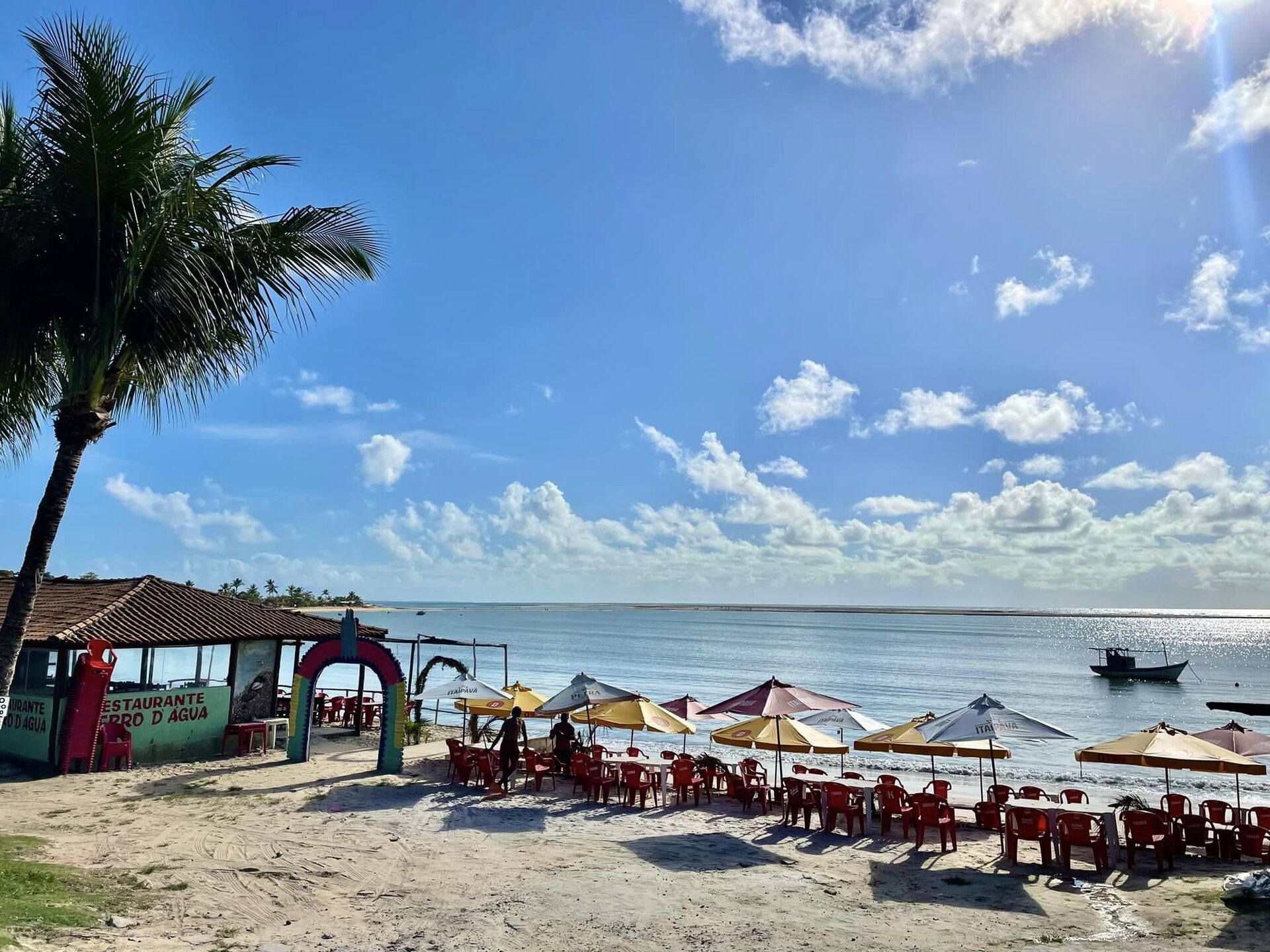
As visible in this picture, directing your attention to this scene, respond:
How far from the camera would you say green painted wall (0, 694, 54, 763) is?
1681 cm

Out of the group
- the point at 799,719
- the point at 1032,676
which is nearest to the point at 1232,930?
the point at 799,719

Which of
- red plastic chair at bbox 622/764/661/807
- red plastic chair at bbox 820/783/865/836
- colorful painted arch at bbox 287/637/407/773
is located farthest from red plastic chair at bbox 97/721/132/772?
red plastic chair at bbox 820/783/865/836

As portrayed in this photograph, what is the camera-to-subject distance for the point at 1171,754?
12.9 metres

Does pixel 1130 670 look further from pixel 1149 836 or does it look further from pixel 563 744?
pixel 563 744

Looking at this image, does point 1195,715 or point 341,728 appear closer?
point 341,728

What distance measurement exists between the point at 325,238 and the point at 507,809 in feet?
32.8

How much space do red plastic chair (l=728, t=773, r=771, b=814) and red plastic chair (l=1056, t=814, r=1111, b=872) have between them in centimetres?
514

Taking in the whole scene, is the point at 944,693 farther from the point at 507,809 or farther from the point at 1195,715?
the point at 507,809

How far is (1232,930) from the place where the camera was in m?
9.12

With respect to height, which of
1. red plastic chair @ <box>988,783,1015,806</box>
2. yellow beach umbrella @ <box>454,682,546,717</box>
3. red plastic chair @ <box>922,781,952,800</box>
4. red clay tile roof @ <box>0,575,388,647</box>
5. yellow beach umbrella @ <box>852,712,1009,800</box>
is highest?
red clay tile roof @ <box>0,575,388,647</box>

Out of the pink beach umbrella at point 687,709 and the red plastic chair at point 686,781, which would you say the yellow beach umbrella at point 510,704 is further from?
the red plastic chair at point 686,781

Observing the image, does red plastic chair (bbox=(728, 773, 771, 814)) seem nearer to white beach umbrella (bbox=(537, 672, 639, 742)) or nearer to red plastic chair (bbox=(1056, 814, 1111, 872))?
white beach umbrella (bbox=(537, 672, 639, 742))

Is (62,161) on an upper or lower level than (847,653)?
upper

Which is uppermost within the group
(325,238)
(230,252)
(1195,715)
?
(325,238)
